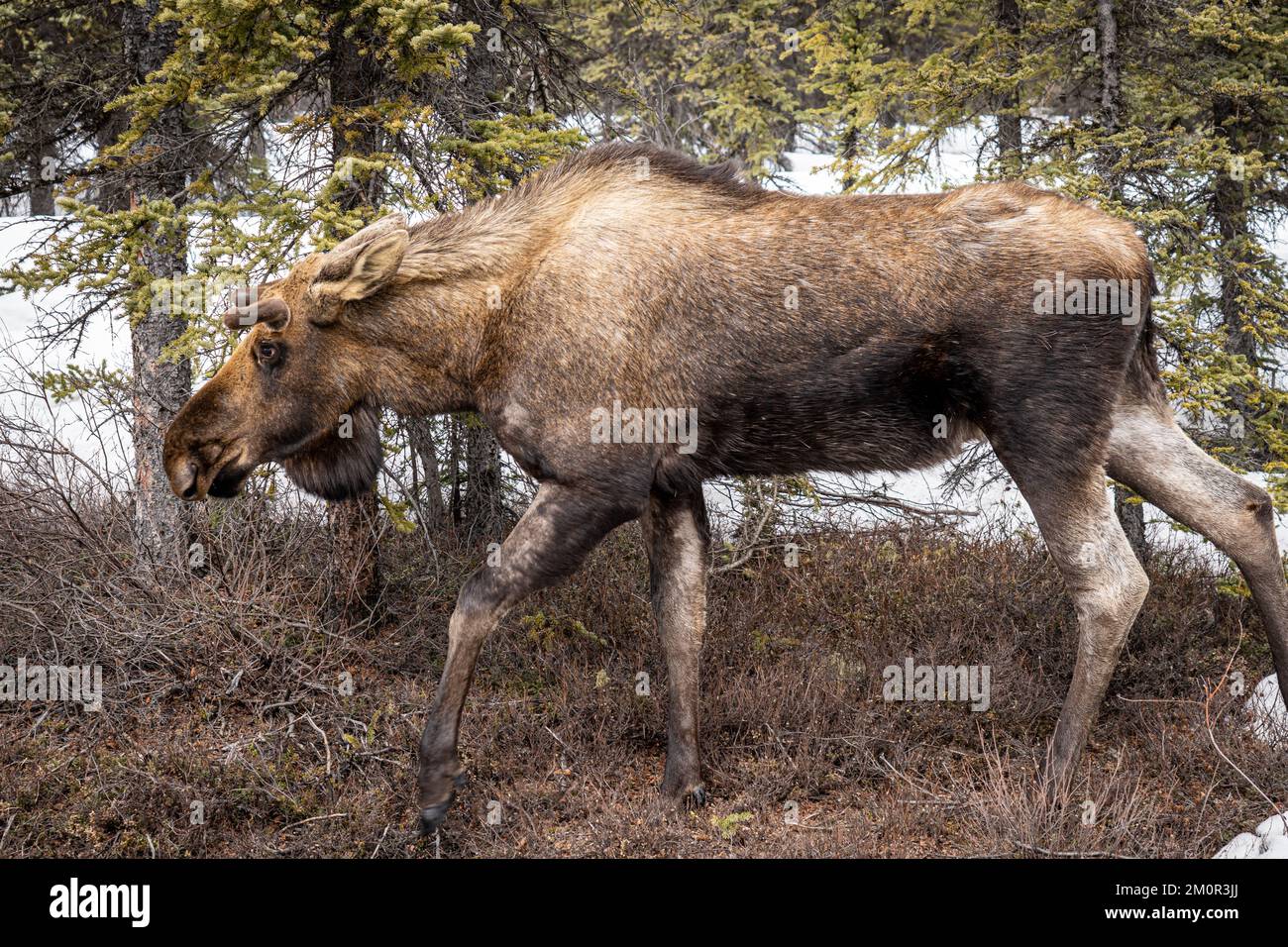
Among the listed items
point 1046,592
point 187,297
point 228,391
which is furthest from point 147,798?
point 1046,592

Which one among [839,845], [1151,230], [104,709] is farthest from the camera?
[1151,230]

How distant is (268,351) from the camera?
17.5ft

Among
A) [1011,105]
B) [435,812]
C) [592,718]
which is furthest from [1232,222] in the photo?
[435,812]

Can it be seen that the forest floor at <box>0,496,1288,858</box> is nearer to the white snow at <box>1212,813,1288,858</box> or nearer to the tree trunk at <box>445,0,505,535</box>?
the white snow at <box>1212,813,1288,858</box>

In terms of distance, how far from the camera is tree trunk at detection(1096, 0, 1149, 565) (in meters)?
7.95

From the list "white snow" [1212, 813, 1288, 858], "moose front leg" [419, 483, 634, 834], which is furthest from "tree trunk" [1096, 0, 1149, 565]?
"moose front leg" [419, 483, 634, 834]

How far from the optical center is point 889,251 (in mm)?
5270

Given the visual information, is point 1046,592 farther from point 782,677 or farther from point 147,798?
point 147,798

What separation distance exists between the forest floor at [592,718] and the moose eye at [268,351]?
4.79 ft

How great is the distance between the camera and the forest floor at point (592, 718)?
17.2 ft

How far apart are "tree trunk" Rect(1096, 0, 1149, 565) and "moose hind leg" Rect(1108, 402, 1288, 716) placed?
82.5 inches

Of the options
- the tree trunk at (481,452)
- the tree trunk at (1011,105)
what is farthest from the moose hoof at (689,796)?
the tree trunk at (1011,105)

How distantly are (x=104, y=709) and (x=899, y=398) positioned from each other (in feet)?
14.0

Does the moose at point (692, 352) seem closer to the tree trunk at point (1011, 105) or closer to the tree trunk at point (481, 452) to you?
the tree trunk at point (481, 452)
